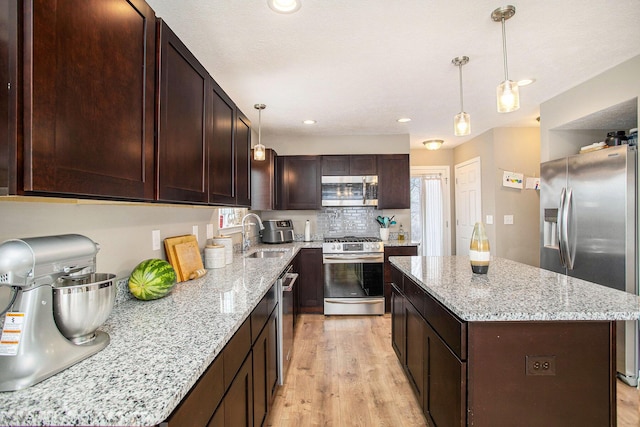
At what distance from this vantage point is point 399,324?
7.98 feet

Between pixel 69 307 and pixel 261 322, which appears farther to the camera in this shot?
pixel 261 322

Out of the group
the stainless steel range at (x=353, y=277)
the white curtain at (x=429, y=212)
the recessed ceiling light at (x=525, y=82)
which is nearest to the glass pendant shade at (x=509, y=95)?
the recessed ceiling light at (x=525, y=82)

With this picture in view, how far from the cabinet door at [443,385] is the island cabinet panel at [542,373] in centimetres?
4

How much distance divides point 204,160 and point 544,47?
2.38 m

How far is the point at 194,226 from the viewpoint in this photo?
246 centimetres

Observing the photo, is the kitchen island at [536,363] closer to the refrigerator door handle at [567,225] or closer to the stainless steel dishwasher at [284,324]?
the stainless steel dishwasher at [284,324]

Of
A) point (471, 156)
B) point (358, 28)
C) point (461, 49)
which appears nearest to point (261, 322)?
point (358, 28)

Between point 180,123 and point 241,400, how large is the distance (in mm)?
1192

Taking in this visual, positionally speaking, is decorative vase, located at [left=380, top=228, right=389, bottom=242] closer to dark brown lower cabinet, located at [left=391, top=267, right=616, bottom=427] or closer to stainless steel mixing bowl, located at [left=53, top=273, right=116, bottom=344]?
dark brown lower cabinet, located at [left=391, top=267, right=616, bottom=427]

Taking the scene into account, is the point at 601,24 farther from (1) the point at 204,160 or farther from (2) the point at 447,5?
(1) the point at 204,160

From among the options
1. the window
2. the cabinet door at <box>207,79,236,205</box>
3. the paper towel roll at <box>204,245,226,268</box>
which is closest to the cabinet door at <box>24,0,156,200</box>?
the cabinet door at <box>207,79,236,205</box>

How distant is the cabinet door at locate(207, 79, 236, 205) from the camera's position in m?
1.77

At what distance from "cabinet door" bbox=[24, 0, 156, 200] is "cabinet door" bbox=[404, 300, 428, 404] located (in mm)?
1584

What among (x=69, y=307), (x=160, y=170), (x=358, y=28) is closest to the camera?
(x=69, y=307)
